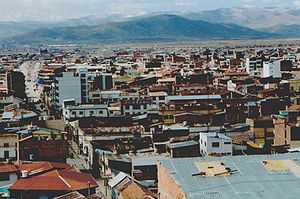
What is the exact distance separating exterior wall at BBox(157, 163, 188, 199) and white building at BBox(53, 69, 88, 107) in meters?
27.9

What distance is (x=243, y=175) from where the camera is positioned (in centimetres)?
1376

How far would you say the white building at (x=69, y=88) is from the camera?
4225cm

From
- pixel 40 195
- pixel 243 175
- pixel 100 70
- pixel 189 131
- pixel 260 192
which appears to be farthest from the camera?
pixel 100 70

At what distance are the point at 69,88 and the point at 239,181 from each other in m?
30.3

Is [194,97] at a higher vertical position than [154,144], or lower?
higher

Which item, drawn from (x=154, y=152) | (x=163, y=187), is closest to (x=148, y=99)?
(x=154, y=152)

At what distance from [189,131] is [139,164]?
20.4 feet

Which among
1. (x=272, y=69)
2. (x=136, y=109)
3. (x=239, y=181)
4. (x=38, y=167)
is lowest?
(x=38, y=167)

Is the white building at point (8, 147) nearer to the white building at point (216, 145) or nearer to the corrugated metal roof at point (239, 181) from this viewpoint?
the white building at point (216, 145)

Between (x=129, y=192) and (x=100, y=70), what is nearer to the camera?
(x=129, y=192)

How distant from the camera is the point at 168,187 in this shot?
13.9 metres

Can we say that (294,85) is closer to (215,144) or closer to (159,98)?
(159,98)

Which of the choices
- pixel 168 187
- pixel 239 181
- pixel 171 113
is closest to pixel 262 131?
pixel 171 113

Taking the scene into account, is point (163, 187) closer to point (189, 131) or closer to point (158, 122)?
point (189, 131)
